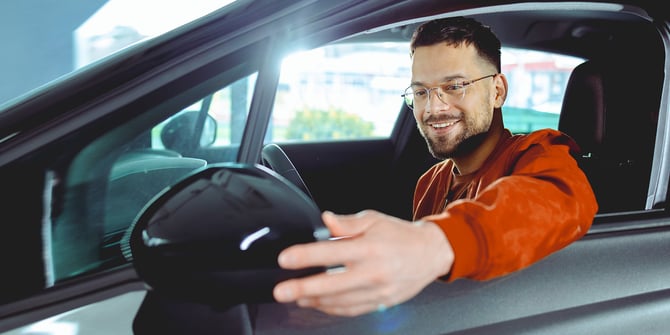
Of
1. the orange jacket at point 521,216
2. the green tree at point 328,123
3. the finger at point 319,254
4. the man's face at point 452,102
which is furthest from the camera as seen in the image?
the green tree at point 328,123

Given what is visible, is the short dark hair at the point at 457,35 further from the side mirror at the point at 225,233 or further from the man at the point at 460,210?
the side mirror at the point at 225,233

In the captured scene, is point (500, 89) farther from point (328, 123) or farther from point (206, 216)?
point (328, 123)

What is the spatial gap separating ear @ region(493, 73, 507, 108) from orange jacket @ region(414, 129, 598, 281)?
1.30 feet

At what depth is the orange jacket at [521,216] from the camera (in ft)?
2.96

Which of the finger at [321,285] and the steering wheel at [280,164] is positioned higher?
the finger at [321,285]

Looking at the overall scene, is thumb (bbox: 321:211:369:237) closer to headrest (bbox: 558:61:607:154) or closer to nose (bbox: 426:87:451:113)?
nose (bbox: 426:87:451:113)

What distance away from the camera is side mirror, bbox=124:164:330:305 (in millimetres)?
777

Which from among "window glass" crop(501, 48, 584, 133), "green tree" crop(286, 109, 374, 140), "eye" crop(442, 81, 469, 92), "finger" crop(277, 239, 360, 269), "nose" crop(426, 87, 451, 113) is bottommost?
"green tree" crop(286, 109, 374, 140)

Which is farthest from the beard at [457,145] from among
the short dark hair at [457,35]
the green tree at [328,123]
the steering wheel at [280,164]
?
the green tree at [328,123]

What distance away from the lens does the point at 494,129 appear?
1.70m

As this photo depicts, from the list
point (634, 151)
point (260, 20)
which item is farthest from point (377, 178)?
point (260, 20)

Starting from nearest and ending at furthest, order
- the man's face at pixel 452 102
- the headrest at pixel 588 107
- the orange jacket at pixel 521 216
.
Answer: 1. the orange jacket at pixel 521 216
2. the man's face at pixel 452 102
3. the headrest at pixel 588 107

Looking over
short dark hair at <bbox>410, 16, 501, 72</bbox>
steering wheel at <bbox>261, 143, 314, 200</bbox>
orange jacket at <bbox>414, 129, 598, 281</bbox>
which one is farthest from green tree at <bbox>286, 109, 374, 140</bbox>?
orange jacket at <bbox>414, 129, 598, 281</bbox>

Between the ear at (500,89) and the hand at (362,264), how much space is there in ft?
3.17
